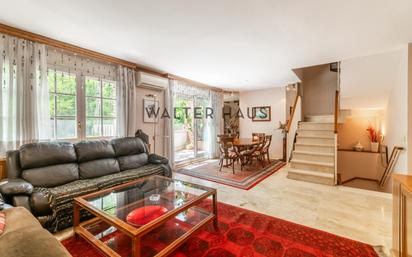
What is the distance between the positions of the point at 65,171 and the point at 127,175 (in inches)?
32.0

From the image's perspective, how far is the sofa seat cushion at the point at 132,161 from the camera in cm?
330

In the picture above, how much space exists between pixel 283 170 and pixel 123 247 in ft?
13.5

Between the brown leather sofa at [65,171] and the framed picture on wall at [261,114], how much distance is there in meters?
4.46

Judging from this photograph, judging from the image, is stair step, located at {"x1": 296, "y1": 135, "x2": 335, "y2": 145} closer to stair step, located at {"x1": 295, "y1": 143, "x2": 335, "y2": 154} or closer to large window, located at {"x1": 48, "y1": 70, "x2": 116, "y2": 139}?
stair step, located at {"x1": 295, "y1": 143, "x2": 335, "y2": 154}

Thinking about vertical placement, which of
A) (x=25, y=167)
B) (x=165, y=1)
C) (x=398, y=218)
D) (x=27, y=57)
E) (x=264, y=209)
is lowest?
(x=264, y=209)

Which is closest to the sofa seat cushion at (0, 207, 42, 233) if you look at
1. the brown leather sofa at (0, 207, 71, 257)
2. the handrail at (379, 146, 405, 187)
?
the brown leather sofa at (0, 207, 71, 257)

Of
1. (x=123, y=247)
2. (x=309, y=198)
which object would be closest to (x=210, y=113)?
(x=309, y=198)

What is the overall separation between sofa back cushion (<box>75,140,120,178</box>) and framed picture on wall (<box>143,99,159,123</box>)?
120 centimetres

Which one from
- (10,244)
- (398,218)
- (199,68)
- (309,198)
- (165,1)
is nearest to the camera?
(10,244)

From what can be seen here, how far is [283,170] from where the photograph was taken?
4820mm

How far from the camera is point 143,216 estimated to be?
1894 millimetres

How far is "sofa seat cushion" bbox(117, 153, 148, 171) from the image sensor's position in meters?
3.30

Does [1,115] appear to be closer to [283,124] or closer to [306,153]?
[306,153]

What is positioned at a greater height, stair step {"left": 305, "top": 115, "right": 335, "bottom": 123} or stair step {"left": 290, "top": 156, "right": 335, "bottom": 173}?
stair step {"left": 305, "top": 115, "right": 335, "bottom": 123}
